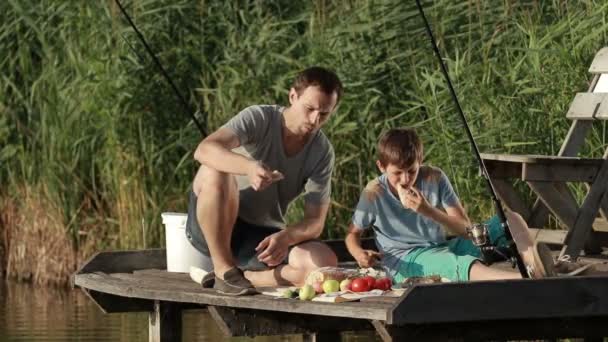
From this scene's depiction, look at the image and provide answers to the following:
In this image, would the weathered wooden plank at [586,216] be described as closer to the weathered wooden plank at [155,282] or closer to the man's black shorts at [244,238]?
the man's black shorts at [244,238]

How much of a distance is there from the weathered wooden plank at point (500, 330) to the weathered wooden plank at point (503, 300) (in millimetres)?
150

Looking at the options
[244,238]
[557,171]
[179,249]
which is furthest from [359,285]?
[557,171]

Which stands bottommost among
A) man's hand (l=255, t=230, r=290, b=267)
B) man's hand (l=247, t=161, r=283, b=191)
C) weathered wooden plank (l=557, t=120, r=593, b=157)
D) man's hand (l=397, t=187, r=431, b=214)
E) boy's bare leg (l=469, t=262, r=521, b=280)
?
boy's bare leg (l=469, t=262, r=521, b=280)

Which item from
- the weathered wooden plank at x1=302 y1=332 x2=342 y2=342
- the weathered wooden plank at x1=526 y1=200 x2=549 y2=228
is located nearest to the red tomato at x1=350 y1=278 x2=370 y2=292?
the weathered wooden plank at x1=302 y1=332 x2=342 y2=342

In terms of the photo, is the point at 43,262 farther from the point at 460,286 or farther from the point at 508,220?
the point at 460,286

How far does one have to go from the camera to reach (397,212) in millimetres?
7699

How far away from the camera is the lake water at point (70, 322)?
9850 mm

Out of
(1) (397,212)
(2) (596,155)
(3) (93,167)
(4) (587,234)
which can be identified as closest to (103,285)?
(1) (397,212)

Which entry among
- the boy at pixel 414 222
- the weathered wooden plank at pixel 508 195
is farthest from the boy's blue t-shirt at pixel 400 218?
the weathered wooden plank at pixel 508 195

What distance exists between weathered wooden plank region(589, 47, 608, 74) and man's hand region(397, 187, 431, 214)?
2.01 metres

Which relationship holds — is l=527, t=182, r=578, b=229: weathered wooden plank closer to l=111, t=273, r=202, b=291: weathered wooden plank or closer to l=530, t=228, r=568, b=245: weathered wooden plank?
l=530, t=228, r=568, b=245: weathered wooden plank

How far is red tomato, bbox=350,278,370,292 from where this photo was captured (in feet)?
23.0

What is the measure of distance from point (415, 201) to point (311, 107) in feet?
1.76

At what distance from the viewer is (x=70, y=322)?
10438 mm
